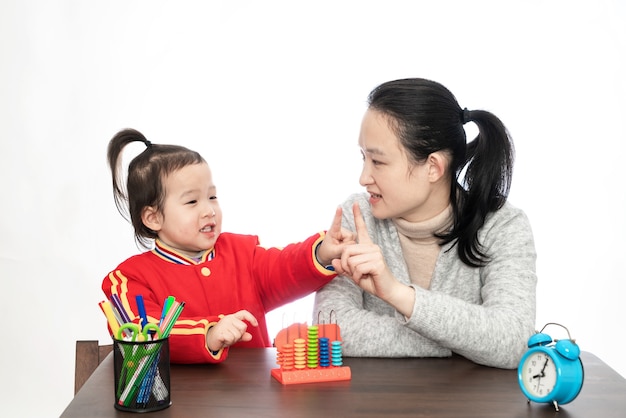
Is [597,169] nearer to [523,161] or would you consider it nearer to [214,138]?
[523,161]

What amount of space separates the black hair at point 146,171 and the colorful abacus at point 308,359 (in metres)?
0.60

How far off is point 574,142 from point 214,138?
1.49m

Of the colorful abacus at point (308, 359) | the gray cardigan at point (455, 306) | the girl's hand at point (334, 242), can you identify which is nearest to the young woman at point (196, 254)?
the girl's hand at point (334, 242)

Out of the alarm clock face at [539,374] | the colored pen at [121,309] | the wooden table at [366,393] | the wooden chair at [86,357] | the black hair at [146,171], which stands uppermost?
the black hair at [146,171]

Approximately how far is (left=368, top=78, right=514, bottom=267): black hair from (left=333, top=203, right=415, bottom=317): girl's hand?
318mm

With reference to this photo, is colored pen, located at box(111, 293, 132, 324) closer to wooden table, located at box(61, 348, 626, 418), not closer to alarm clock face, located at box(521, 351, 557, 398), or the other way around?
wooden table, located at box(61, 348, 626, 418)

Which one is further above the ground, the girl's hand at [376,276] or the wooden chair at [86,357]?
the girl's hand at [376,276]

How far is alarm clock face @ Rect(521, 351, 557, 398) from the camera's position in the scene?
4.18 feet

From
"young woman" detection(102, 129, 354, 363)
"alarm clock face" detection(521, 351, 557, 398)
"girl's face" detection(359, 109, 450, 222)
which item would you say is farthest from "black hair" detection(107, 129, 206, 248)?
"alarm clock face" detection(521, 351, 557, 398)

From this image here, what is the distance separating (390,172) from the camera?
1772 mm

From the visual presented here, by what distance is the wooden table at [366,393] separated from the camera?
1245 mm

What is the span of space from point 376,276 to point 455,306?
17 cm

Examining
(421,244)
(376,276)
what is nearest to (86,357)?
(376,276)

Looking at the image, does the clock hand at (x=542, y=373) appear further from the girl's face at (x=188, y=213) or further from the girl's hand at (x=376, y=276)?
the girl's face at (x=188, y=213)
